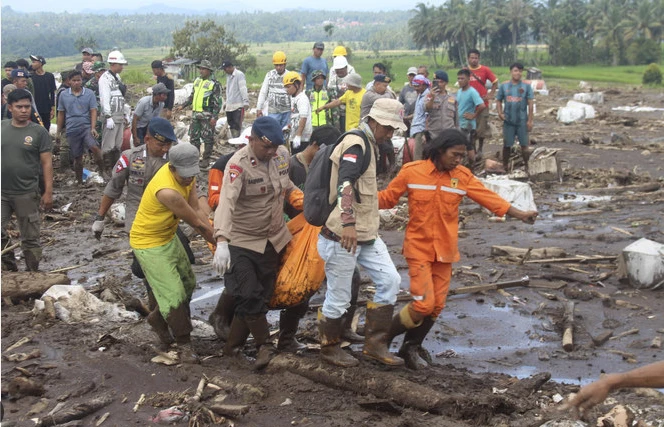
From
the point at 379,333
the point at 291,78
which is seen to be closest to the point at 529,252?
the point at 379,333

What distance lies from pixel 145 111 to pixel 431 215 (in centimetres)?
766

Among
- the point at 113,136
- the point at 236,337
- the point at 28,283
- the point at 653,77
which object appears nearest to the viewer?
the point at 236,337

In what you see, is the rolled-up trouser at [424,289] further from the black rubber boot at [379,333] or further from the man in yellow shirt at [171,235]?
the man in yellow shirt at [171,235]

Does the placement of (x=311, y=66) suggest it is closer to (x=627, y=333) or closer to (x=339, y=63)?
(x=339, y=63)

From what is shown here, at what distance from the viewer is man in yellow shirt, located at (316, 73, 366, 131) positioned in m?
13.4

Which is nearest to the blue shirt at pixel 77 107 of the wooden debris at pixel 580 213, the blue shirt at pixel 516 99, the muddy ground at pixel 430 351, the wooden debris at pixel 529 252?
the muddy ground at pixel 430 351

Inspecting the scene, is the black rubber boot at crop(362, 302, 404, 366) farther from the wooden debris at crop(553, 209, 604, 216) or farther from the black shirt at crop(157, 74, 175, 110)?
the black shirt at crop(157, 74, 175, 110)

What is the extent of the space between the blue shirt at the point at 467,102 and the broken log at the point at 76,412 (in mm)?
9465

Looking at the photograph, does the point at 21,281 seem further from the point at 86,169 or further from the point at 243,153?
the point at 86,169

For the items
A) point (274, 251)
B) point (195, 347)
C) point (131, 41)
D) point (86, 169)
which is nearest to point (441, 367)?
point (274, 251)

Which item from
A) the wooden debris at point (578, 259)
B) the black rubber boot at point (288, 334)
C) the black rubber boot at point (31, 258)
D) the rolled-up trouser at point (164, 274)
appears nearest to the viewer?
the rolled-up trouser at point (164, 274)

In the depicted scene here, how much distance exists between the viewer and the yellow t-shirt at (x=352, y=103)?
44.0 feet

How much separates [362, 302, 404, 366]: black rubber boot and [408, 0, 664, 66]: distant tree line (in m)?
75.1

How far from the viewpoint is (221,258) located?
230 inches
